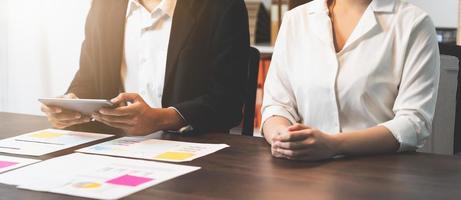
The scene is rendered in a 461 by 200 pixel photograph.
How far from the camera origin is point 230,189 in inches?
45.9

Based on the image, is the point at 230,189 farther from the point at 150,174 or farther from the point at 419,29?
the point at 419,29

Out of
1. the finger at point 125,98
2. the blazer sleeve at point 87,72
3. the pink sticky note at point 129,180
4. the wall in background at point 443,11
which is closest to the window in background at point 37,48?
the blazer sleeve at point 87,72

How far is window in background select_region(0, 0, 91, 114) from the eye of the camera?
3.93 metres

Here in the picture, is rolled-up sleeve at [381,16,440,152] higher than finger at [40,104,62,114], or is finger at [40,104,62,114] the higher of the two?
rolled-up sleeve at [381,16,440,152]

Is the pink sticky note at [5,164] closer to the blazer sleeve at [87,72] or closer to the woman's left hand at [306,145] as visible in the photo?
the woman's left hand at [306,145]

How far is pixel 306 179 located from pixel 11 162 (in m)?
0.68

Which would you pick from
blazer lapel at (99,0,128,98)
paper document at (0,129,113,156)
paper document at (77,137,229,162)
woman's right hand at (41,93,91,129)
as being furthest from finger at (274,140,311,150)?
blazer lapel at (99,0,128,98)

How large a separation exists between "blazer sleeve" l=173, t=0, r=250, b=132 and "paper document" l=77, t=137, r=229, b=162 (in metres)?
0.25

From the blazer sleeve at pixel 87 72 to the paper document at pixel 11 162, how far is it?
2.23ft

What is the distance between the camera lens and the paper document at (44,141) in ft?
5.05

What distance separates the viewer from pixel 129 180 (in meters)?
1.22

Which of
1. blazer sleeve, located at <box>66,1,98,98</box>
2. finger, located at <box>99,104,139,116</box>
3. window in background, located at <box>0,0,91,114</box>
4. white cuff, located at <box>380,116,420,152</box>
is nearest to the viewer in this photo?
white cuff, located at <box>380,116,420,152</box>

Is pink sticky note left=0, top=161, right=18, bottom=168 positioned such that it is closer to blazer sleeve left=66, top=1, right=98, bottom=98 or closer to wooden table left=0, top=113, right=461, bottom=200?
wooden table left=0, top=113, right=461, bottom=200

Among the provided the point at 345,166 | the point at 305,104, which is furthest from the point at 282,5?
the point at 345,166
